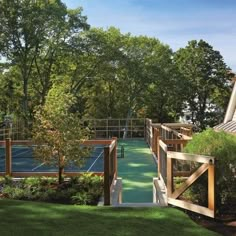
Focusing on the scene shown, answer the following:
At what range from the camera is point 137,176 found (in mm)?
12789

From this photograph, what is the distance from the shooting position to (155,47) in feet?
118

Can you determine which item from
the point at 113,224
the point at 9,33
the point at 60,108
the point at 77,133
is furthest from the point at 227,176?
the point at 9,33

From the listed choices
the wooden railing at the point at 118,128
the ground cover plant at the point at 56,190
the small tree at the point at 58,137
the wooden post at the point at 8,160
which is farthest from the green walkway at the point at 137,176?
the wooden railing at the point at 118,128

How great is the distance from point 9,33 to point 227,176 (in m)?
24.4

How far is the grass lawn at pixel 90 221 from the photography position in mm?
5055

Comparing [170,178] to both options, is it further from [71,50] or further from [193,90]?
[193,90]

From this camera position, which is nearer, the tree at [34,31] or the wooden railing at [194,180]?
the wooden railing at [194,180]

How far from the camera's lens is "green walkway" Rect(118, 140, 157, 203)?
387 inches

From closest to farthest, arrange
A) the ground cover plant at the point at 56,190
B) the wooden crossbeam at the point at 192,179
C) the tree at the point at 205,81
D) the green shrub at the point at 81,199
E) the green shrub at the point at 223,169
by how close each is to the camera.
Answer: the wooden crossbeam at the point at 192,179 → the green shrub at the point at 223,169 → the green shrub at the point at 81,199 → the ground cover plant at the point at 56,190 → the tree at the point at 205,81

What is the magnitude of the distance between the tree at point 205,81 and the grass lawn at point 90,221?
2932 centimetres

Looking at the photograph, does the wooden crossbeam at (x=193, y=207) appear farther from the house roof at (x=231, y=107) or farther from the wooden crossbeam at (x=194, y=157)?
the house roof at (x=231, y=107)

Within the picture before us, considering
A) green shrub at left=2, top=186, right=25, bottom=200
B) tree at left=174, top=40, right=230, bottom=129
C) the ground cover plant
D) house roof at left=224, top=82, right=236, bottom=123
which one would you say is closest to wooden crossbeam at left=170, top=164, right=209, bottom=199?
the ground cover plant

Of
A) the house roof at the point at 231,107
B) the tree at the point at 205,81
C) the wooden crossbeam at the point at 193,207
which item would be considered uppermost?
the tree at the point at 205,81

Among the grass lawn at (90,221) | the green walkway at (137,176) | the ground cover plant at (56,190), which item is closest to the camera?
the grass lawn at (90,221)
